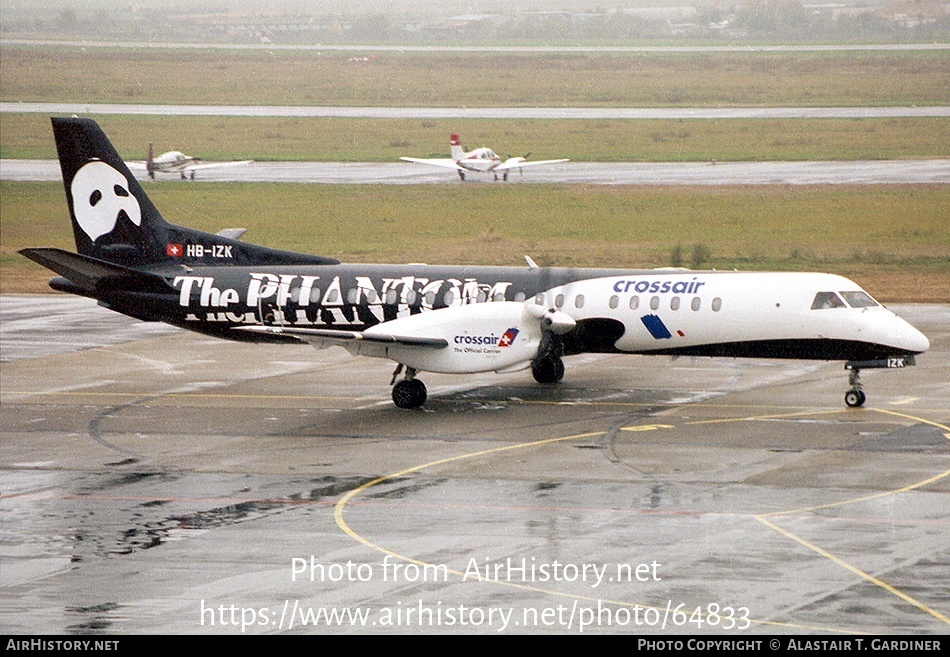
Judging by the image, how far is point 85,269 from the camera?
3319 centimetres

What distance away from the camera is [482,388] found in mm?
32938

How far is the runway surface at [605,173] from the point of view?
7250 centimetres

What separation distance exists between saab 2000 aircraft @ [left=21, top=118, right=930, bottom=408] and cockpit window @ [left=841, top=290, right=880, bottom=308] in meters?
0.04

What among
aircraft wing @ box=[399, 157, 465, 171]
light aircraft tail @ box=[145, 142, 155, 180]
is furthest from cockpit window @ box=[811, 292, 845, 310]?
light aircraft tail @ box=[145, 142, 155, 180]

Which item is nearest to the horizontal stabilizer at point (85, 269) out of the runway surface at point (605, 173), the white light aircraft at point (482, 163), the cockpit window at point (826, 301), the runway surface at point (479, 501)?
the runway surface at point (479, 501)

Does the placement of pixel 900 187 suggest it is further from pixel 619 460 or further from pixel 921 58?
pixel 619 460

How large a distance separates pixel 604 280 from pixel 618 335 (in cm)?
145

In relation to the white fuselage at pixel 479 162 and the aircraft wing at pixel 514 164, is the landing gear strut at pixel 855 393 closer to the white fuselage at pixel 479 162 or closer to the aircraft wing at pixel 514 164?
the aircraft wing at pixel 514 164

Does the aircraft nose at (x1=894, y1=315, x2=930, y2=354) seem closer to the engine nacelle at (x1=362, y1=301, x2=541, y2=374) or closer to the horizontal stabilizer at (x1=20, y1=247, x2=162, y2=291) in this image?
the engine nacelle at (x1=362, y1=301, x2=541, y2=374)

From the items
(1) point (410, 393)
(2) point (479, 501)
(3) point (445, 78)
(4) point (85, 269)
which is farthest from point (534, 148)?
(2) point (479, 501)

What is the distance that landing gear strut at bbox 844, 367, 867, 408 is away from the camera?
29.4 meters

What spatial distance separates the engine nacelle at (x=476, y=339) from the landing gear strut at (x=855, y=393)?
6.70 m

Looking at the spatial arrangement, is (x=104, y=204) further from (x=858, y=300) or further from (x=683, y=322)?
(x=858, y=300)

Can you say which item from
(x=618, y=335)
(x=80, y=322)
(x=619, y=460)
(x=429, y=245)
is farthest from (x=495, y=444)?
(x=429, y=245)
